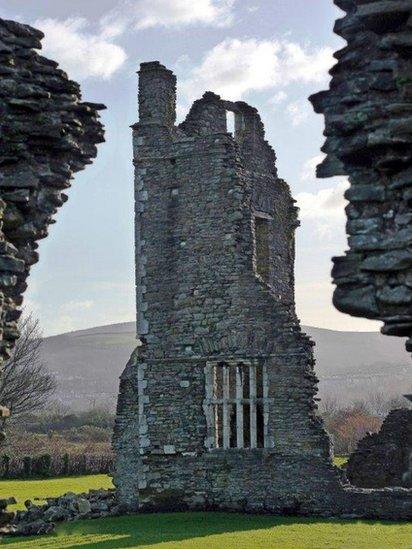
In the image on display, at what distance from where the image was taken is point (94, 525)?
22266 millimetres

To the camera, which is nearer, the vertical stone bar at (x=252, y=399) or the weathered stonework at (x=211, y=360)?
the weathered stonework at (x=211, y=360)

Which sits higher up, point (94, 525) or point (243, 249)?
point (243, 249)

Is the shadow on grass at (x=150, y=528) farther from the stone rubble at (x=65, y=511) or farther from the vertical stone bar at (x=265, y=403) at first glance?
the vertical stone bar at (x=265, y=403)

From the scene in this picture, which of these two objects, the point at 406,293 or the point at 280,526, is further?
the point at 280,526

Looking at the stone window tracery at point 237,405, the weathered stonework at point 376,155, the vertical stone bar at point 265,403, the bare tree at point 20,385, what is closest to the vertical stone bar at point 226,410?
the stone window tracery at point 237,405

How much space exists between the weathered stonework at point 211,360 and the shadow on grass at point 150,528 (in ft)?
2.37

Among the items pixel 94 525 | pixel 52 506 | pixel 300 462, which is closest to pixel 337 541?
pixel 300 462

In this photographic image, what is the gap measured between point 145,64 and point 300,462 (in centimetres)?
937

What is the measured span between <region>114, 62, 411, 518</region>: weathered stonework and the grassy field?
738 mm

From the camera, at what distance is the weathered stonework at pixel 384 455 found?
26609 mm

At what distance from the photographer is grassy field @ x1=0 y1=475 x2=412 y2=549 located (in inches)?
710

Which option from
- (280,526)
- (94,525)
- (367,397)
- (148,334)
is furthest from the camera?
(367,397)

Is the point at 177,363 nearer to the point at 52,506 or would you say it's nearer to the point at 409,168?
the point at 52,506

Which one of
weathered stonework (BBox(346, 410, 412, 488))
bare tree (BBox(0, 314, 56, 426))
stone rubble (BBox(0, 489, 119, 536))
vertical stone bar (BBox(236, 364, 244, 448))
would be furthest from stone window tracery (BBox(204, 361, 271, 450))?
bare tree (BBox(0, 314, 56, 426))
